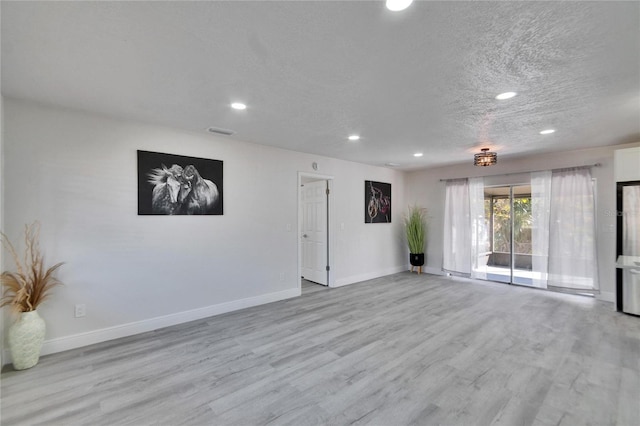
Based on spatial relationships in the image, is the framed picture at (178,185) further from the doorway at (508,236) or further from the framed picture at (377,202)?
the doorway at (508,236)

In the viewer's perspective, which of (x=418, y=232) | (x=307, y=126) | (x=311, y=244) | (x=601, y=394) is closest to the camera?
(x=601, y=394)

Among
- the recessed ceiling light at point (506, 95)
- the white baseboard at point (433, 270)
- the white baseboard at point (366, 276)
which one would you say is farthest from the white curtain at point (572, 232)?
the recessed ceiling light at point (506, 95)

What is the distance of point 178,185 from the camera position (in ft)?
11.7

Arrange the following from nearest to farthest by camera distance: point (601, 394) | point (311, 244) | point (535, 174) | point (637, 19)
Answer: point (637, 19)
point (601, 394)
point (535, 174)
point (311, 244)

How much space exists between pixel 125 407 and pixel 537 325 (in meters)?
4.43

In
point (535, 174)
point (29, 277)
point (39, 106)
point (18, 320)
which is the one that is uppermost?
point (39, 106)

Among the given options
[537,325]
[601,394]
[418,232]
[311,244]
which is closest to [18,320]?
[311,244]

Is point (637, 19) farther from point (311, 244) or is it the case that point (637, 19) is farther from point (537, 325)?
point (311, 244)

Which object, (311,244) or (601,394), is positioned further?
(311,244)

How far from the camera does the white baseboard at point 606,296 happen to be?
14.6 feet

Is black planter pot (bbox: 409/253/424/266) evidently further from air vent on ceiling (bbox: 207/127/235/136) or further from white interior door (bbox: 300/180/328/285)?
air vent on ceiling (bbox: 207/127/235/136)

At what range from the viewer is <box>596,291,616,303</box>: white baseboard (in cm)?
446

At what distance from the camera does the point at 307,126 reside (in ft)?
11.4

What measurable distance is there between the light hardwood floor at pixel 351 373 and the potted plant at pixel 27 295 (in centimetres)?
20
